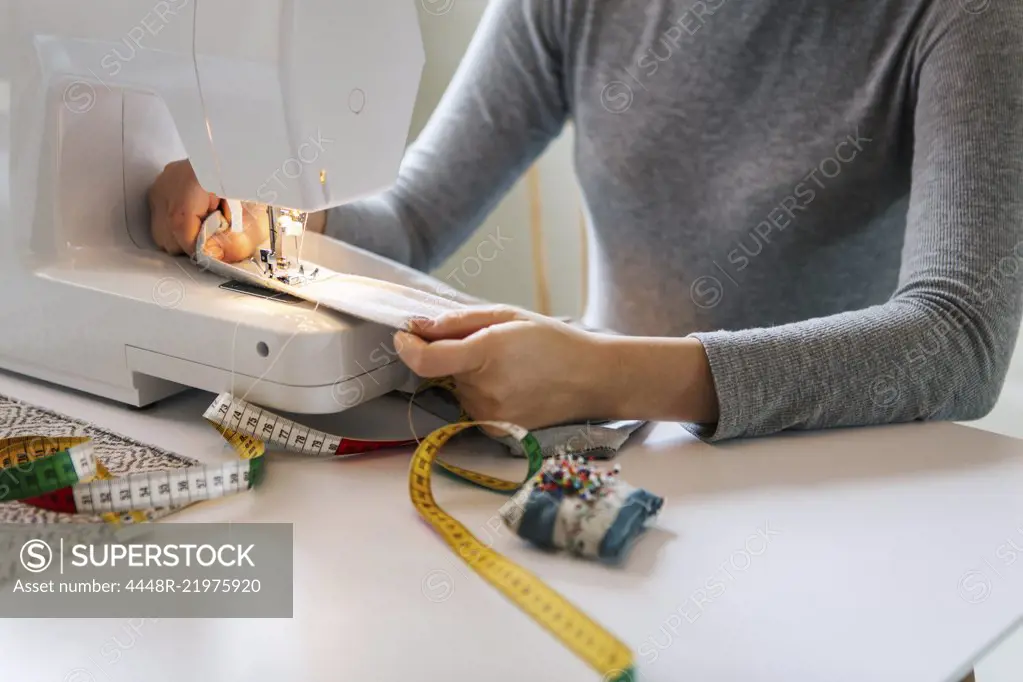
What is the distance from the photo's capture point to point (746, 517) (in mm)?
797

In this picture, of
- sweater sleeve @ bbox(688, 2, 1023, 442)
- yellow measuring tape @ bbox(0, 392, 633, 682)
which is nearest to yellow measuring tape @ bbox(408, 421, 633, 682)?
yellow measuring tape @ bbox(0, 392, 633, 682)

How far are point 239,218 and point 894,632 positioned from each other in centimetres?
76

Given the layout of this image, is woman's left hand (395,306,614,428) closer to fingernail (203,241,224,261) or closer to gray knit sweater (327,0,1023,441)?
gray knit sweater (327,0,1023,441)

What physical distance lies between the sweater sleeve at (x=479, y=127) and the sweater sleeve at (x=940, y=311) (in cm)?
59

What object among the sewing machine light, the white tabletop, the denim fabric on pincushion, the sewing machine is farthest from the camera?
the sewing machine light

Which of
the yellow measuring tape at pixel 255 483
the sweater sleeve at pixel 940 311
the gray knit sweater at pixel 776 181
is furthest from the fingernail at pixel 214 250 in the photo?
the sweater sleeve at pixel 940 311

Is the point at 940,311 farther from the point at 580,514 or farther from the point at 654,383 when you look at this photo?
the point at 580,514

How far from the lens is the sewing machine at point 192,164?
874 mm

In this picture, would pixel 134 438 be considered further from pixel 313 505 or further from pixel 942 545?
pixel 942 545

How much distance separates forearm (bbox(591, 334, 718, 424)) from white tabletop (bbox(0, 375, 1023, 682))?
0.04 metres

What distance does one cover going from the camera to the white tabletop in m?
0.62

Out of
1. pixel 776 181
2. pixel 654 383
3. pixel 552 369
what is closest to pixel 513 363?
pixel 552 369

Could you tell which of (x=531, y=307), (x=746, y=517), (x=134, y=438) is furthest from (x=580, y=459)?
(x=531, y=307)

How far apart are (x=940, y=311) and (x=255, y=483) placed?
0.68m
